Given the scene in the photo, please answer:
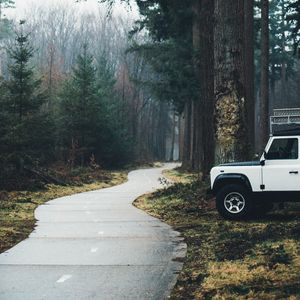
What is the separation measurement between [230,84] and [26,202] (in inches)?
368

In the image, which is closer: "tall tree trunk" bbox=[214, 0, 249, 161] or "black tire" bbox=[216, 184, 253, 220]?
"black tire" bbox=[216, 184, 253, 220]

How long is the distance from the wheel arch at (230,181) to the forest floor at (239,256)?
0.81m

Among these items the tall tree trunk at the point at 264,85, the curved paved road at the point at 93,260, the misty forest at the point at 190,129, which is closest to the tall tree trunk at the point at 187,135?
the misty forest at the point at 190,129

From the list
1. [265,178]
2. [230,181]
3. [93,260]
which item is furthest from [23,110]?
[93,260]

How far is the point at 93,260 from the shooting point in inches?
322

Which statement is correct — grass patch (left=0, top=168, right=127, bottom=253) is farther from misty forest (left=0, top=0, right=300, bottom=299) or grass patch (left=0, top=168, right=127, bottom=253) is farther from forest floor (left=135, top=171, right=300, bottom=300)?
forest floor (left=135, top=171, right=300, bottom=300)

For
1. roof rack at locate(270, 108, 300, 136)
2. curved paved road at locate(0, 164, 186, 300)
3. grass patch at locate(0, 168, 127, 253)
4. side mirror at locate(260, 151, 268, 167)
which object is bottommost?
grass patch at locate(0, 168, 127, 253)

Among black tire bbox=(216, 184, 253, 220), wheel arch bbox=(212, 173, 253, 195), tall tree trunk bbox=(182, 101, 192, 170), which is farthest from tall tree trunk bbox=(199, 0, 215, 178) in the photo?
tall tree trunk bbox=(182, 101, 192, 170)

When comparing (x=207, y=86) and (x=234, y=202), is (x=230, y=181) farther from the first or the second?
(x=207, y=86)

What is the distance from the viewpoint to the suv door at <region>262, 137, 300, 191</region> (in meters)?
11.2

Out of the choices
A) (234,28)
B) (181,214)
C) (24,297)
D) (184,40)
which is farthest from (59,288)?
(184,40)

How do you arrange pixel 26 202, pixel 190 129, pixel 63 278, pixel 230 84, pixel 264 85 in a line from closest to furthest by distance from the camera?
pixel 63 278
pixel 230 84
pixel 26 202
pixel 264 85
pixel 190 129

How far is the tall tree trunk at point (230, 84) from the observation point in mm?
13336

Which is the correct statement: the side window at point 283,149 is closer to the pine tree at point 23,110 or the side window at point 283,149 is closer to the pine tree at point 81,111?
the pine tree at point 23,110
